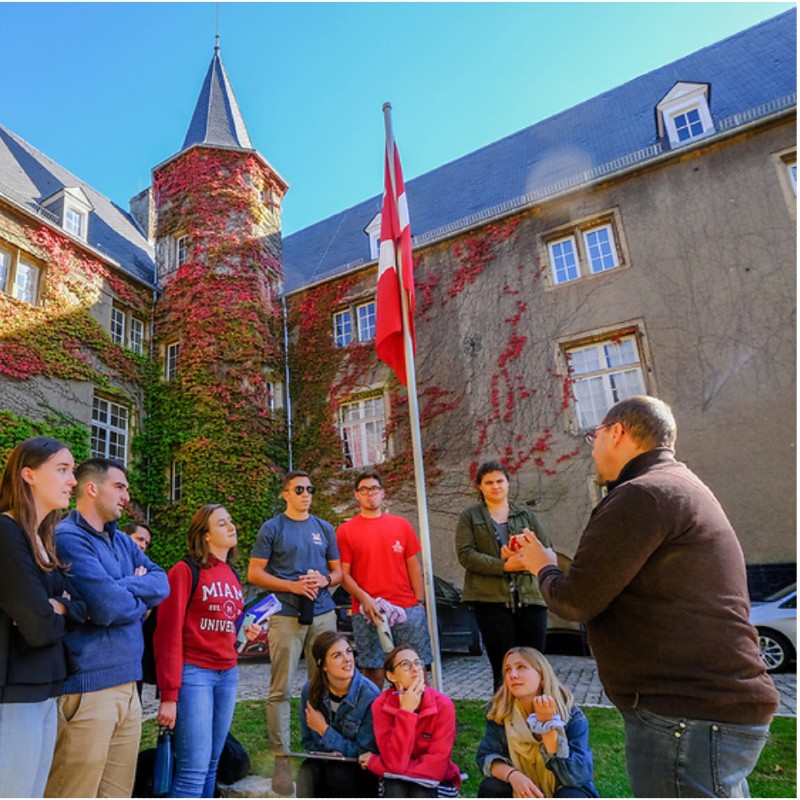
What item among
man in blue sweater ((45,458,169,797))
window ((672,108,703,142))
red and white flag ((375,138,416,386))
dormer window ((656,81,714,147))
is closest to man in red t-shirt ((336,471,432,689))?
red and white flag ((375,138,416,386))

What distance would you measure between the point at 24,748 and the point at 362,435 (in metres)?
11.9

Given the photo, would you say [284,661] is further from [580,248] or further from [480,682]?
[580,248]

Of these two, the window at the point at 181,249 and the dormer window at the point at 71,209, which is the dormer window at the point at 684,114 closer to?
the window at the point at 181,249

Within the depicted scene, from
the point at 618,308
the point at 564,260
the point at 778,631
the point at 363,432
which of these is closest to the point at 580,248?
the point at 564,260

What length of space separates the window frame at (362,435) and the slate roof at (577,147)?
3770mm

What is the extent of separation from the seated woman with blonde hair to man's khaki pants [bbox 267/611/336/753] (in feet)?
4.30

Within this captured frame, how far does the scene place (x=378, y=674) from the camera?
3992 millimetres

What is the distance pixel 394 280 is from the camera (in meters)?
4.79

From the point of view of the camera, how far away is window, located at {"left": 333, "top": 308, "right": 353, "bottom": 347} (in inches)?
585

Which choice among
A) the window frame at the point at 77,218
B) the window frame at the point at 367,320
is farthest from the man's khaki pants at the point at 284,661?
the window frame at the point at 77,218

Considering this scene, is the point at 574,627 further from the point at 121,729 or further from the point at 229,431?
the point at 229,431

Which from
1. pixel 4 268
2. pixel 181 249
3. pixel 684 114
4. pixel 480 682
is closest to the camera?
pixel 480 682

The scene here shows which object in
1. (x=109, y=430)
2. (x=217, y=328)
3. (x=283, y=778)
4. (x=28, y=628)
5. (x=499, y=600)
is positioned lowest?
(x=283, y=778)

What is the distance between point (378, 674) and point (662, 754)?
8.60 ft
